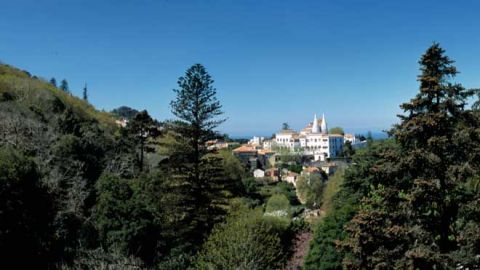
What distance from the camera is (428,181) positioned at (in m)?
9.23

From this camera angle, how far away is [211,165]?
57.0 feet

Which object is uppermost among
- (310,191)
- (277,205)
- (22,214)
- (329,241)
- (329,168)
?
(329,168)

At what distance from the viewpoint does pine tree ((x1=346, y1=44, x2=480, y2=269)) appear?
9.16 meters

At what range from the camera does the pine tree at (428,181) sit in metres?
9.16

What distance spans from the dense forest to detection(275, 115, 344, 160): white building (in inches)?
2920

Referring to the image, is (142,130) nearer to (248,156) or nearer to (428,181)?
(428,181)

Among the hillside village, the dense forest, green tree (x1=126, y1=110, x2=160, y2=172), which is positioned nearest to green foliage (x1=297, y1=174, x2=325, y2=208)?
the hillside village

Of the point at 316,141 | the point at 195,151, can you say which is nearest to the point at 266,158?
the point at 316,141

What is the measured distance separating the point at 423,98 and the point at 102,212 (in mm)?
11641

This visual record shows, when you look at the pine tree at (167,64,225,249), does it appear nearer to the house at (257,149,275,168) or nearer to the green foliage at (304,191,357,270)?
the green foliage at (304,191,357,270)

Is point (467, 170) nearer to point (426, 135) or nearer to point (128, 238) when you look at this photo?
point (426, 135)

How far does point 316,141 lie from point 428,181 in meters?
97.7

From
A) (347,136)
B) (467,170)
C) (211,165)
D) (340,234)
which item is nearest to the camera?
(467,170)

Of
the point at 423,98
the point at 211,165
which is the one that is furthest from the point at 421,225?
the point at 211,165
